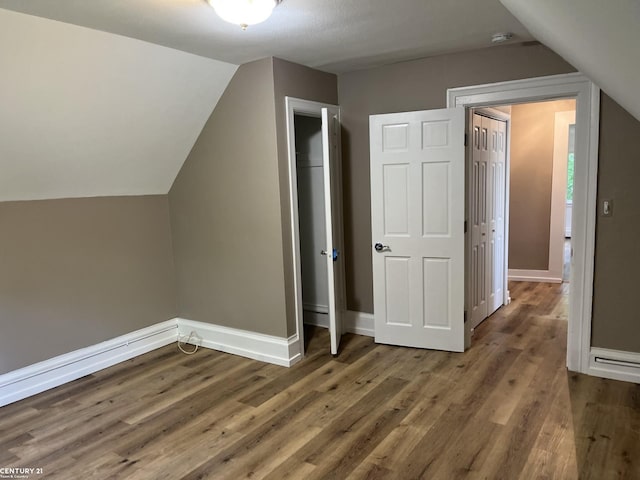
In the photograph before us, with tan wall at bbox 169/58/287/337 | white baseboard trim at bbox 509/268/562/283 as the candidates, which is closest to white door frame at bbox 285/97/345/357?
tan wall at bbox 169/58/287/337

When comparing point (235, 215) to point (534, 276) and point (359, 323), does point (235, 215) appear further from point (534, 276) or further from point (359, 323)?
point (534, 276)

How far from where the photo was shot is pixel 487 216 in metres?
4.51

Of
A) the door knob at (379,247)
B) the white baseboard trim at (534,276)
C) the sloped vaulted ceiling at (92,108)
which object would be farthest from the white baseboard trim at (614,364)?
the sloped vaulted ceiling at (92,108)

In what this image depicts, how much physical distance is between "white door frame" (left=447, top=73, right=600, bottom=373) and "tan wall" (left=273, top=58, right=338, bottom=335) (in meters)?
1.45

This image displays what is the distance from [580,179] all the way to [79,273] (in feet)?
12.7

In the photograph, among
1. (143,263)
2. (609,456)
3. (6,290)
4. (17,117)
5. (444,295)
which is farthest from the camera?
(143,263)

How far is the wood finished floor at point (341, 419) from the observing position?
2.41 metres

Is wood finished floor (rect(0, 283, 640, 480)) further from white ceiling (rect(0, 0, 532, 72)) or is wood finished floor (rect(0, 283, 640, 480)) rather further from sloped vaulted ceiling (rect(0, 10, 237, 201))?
white ceiling (rect(0, 0, 532, 72))

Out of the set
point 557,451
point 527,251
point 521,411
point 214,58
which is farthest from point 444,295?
point 527,251

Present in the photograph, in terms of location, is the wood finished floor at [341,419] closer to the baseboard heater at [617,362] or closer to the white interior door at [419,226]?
the baseboard heater at [617,362]

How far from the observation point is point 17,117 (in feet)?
9.27

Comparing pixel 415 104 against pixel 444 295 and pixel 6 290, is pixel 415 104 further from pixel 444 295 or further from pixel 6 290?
pixel 6 290

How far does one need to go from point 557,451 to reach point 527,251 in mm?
4190

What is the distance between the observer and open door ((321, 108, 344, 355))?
3.58m
